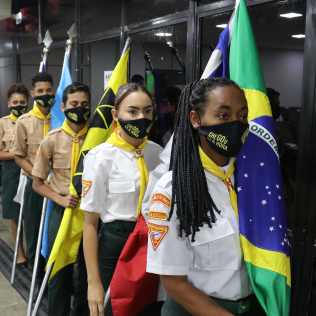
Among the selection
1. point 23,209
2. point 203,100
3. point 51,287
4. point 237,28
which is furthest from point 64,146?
point 203,100

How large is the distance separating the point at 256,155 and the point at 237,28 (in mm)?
587

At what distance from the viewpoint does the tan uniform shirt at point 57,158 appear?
9.08ft

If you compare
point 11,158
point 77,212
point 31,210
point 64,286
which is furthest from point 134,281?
point 11,158

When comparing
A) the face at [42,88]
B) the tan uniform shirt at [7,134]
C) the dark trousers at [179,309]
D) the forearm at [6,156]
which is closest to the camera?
the dark trousers at [179,309]

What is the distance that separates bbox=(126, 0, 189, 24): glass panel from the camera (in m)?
2.72

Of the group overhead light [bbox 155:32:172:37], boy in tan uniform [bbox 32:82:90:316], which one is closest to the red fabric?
boy in tan uniform [bbox 32:82:90:316]

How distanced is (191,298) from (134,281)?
504mm

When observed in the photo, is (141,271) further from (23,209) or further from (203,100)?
(23,209)

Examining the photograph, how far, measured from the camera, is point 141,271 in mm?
1718

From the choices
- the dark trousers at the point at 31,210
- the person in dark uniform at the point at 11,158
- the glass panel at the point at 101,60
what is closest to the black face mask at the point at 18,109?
the person in dark uniform at the point at 11,158

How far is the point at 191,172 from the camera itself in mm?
1307

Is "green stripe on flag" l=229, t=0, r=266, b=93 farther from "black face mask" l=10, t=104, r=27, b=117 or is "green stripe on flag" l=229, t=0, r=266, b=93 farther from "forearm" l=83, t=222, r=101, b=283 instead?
"black face mask" l=10, t=104, r=27, b=117

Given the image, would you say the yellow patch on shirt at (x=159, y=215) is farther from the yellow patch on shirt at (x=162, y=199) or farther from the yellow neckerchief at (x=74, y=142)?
the yellow neckerchief at (x=74, y=142)

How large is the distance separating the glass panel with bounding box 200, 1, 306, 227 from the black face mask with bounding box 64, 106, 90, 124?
3.57 ft
